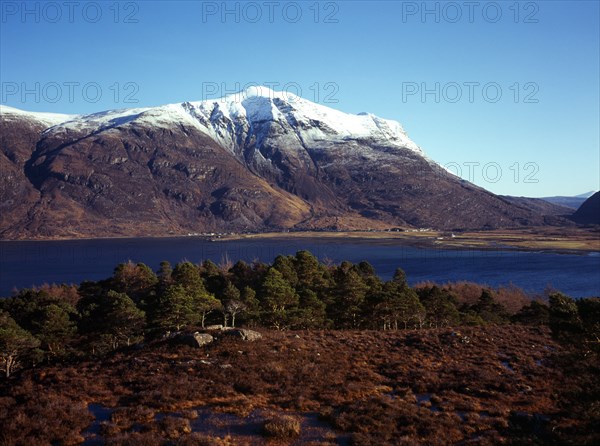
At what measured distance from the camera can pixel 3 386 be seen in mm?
26281

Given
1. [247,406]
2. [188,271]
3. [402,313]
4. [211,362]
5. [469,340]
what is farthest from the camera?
[188,271]

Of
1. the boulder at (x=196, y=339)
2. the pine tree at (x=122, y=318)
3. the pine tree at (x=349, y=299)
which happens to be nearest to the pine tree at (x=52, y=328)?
the pine tree at (x=122, y=318)

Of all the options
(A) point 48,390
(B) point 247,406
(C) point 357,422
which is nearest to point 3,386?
(A) point 48,390

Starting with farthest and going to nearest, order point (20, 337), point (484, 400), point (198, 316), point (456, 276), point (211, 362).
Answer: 1. point (456, 276)
2. point (198, 316)
3. point (20, 337)
4. point (211, 362)
5. point (484, 400)

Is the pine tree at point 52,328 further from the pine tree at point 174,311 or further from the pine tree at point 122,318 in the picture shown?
the pine tree at point 174,311

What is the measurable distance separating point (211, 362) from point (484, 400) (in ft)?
52.9

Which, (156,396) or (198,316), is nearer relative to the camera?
(156,396)

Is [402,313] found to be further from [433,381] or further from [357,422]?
[357,422]

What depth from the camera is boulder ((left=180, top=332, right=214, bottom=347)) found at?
108ft

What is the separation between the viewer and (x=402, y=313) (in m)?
57.3

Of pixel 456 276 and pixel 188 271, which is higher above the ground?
pixel 188 271

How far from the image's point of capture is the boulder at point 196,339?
33069 millimetres

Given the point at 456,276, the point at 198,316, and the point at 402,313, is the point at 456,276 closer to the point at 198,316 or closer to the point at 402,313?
the point at 402,313

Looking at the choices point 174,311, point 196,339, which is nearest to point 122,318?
point 174,311
